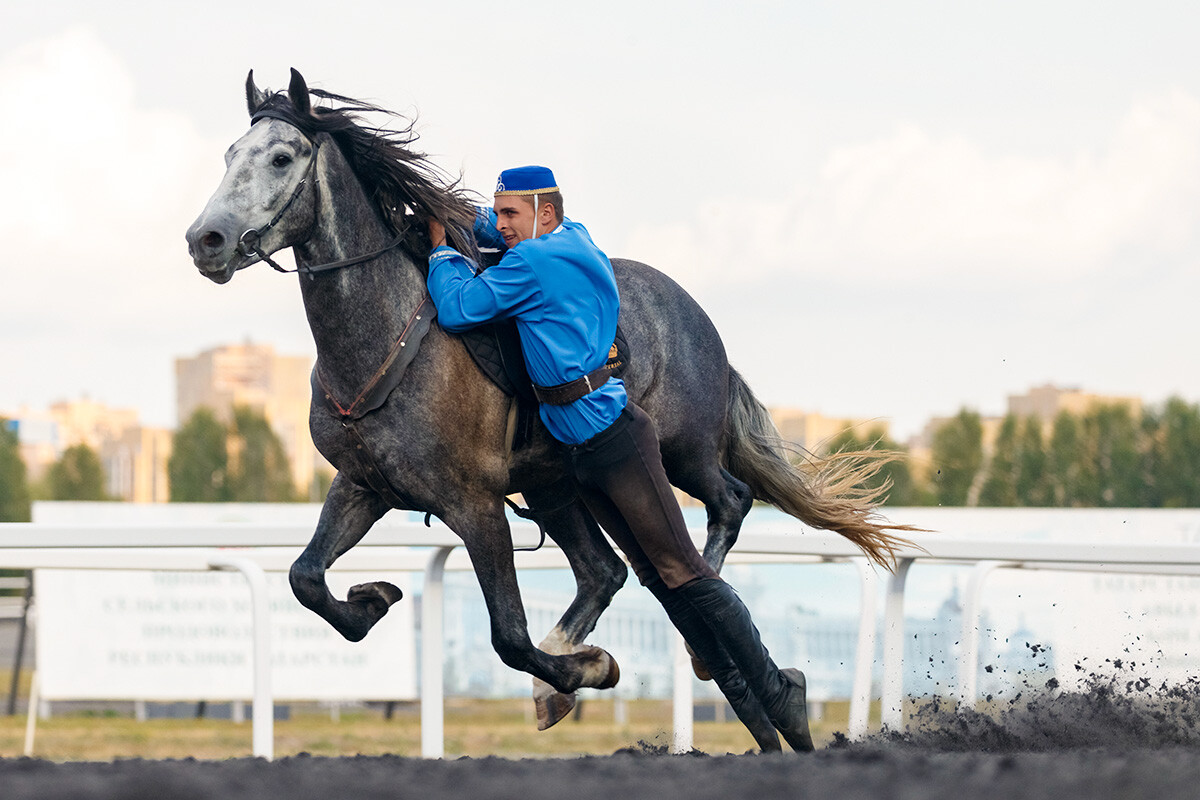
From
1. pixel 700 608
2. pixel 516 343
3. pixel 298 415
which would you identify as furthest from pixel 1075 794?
pixel 298 415

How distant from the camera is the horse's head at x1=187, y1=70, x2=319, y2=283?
10.8ft

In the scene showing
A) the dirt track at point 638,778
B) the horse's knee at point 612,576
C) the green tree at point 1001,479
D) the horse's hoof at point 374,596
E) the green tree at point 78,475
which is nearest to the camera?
the dirt track at point 638,778

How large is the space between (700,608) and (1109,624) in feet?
16.5

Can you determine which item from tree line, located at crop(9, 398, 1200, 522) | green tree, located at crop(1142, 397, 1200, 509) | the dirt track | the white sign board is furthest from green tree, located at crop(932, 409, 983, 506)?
the dirt track

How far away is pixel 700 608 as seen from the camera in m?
3.75

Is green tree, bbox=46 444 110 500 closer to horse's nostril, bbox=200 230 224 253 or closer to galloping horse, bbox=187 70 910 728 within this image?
galloping horse, bbox=187 70 910 728

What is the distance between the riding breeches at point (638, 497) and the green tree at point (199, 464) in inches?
745

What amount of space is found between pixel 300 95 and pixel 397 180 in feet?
1.14

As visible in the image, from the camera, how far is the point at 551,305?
3615 mm

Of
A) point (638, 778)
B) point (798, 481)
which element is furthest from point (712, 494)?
point (638, 778)

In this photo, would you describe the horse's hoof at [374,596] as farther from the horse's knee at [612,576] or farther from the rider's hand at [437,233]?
the rider's hand at [437,233]

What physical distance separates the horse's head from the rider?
394 millimetres

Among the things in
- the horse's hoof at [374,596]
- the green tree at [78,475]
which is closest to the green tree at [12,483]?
the green tree at [78,475]

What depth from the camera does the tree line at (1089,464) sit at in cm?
1970
